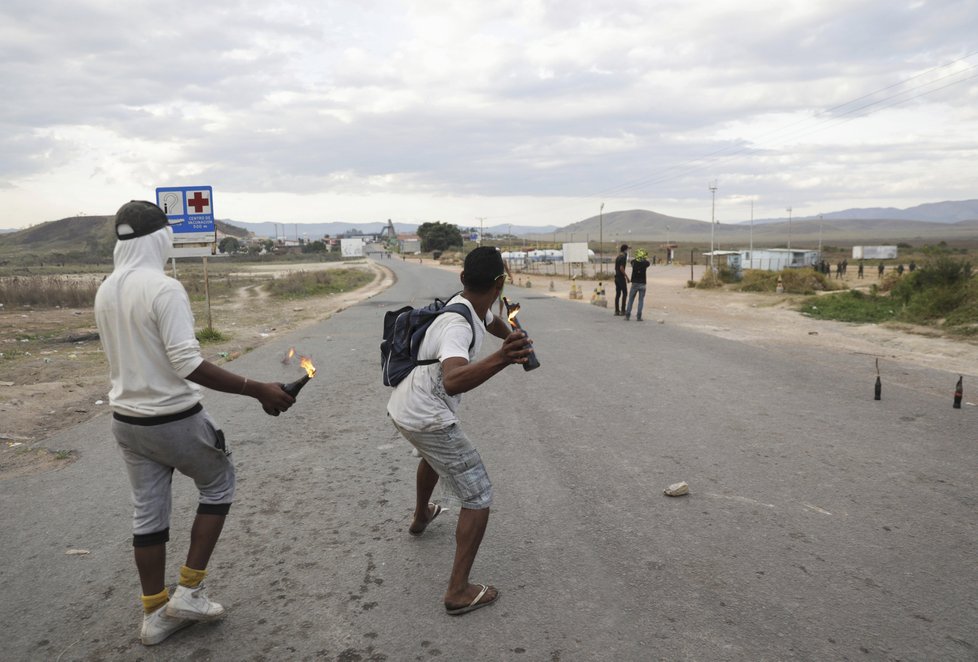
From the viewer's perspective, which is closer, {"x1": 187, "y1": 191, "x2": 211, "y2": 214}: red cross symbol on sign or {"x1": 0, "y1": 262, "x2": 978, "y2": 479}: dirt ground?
{"x1": 0, "y1": 262, "x2": 978, "y2": 479}: dirt ground

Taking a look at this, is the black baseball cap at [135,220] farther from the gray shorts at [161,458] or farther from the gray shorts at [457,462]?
the gray shorts at [457,462]

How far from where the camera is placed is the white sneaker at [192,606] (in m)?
3.14

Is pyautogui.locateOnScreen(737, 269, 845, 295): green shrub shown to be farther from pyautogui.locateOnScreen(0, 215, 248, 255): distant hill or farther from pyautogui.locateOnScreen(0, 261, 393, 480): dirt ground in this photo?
pyautogui.locateOnScreen(0, 215, 248, 255): distant hill

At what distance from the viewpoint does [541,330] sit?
1506 cm

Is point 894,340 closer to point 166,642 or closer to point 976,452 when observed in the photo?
point 976,452

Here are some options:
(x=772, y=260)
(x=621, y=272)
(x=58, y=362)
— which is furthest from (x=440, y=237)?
(x=58, y=362)

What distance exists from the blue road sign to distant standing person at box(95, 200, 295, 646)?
Result: 39.6ft

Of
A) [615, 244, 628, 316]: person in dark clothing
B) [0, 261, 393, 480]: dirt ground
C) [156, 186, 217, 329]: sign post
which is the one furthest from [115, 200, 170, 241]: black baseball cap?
[615, 244, 628, 316]: person in dark clothing

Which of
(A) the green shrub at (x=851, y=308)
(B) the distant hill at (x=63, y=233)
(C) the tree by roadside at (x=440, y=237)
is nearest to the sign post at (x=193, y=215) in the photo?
(A) the green shrub at (x=851, y=308)

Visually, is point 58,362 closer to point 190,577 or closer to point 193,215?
point 193,215

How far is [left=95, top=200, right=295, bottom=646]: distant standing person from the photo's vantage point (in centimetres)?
291

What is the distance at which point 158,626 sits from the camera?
3117mm

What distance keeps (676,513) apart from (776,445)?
2.04m

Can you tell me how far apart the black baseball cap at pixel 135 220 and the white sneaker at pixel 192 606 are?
1644 millimetres
